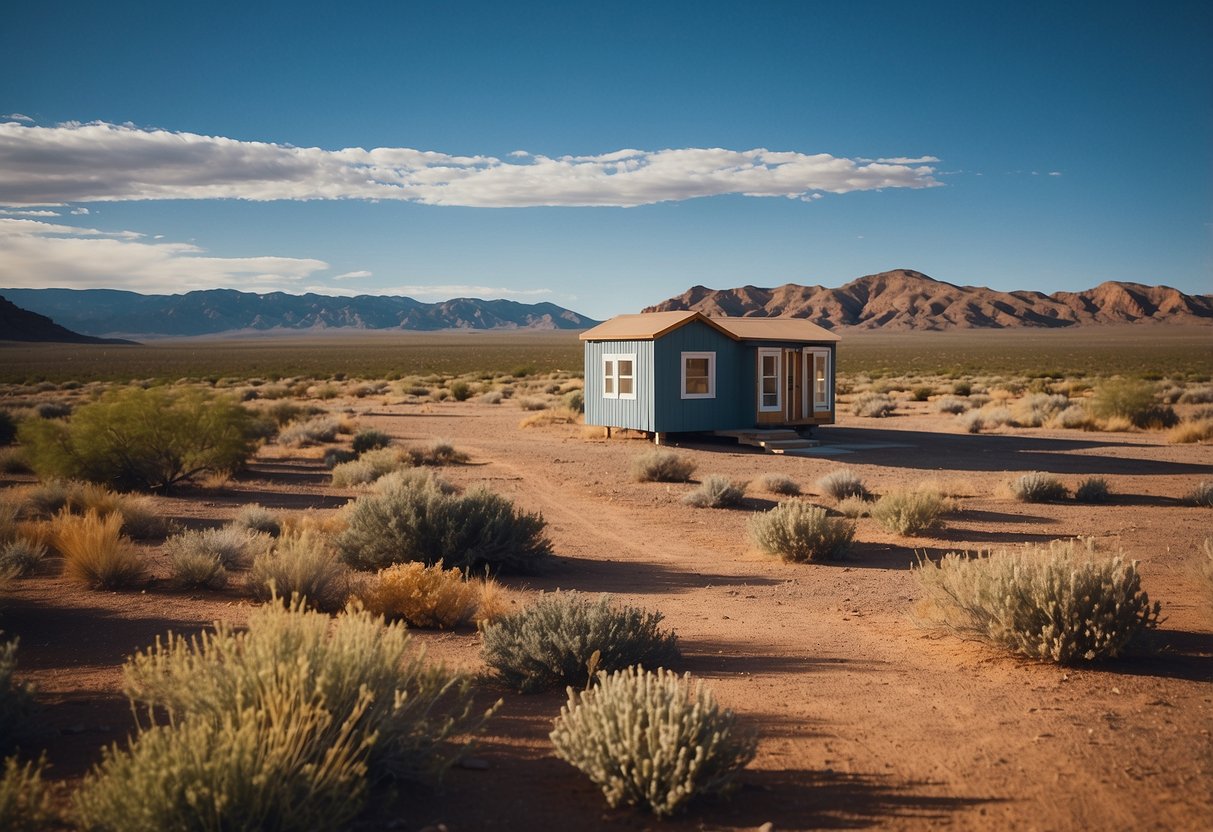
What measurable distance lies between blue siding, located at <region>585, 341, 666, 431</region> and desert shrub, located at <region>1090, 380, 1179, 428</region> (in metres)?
13.9

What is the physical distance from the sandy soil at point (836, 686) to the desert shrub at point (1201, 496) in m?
0.29

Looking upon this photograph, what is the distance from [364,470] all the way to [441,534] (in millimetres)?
7235

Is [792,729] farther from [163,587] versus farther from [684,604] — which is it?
[163,587]

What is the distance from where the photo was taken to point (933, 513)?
12562mm

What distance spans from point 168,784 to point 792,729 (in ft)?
10.7

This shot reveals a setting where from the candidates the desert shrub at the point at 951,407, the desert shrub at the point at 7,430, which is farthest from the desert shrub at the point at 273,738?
the desert shrub at the point at 951,407

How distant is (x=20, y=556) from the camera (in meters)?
9.26

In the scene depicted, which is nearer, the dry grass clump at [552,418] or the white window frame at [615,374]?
the white window frame at [615,374]

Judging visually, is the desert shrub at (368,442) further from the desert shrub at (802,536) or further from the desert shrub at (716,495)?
the desert shrub at (802,536)

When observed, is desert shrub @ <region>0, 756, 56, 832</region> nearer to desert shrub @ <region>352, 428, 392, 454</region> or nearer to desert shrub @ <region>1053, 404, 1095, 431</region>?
desert shrub @ <region>352, 428, 392, 454</region>

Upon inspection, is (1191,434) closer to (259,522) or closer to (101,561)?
(259,522)

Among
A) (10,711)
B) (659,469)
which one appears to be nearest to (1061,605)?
(10,711)

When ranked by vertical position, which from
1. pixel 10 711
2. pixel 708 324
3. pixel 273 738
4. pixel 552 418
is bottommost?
pixel 552 418

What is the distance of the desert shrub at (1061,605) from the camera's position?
20.7 ft
